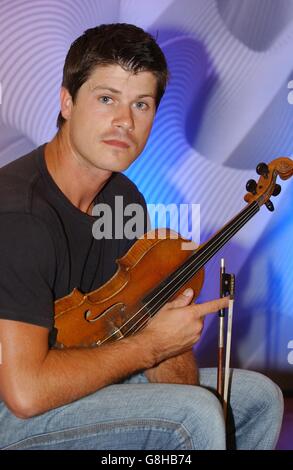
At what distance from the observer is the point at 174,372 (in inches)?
64.9

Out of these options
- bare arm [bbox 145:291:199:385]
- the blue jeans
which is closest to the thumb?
bare arm [bbox 145:291:199:385]

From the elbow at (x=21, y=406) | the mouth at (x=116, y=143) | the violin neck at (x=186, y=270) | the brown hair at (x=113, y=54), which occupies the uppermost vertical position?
the brown hair at (x=113, y=54)

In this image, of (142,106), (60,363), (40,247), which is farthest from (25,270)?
(142,106)

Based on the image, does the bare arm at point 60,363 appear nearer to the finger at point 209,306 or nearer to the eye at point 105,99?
the finger at point 209,306

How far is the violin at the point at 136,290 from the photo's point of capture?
4.63 feet

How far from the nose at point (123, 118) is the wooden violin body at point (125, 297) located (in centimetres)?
27

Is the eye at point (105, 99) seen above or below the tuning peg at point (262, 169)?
above

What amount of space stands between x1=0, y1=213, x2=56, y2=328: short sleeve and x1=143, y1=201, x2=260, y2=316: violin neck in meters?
0.30

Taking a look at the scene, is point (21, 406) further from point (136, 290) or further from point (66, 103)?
point (66, 103)

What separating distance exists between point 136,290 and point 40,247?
33cm

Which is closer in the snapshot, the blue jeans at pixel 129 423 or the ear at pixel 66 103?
the blue jeans at pixel 129 423

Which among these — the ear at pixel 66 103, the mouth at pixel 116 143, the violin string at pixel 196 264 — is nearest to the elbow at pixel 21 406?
the violin string at pixel 196 264

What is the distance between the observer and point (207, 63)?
9.82 feet

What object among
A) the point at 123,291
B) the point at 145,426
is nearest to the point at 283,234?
the point at 123,291
